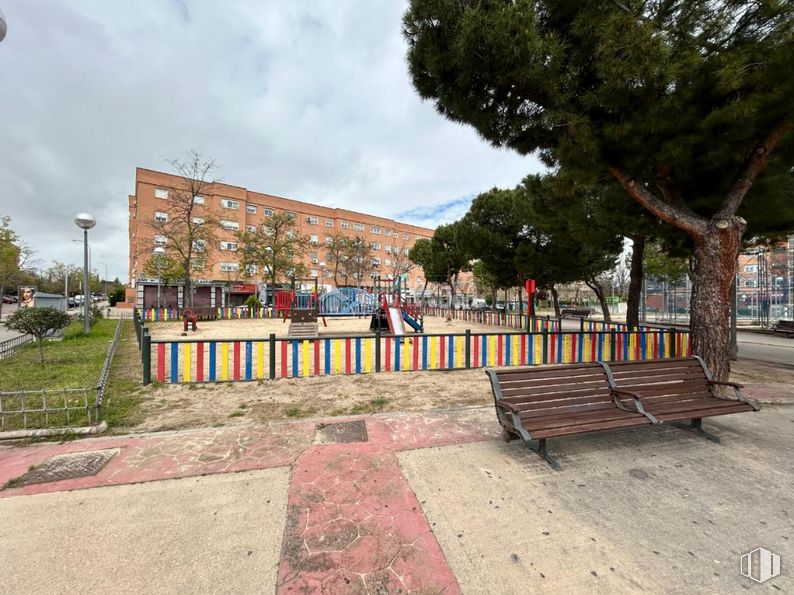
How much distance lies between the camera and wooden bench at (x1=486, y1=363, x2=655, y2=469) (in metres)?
3.57

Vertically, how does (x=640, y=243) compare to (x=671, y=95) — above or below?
below

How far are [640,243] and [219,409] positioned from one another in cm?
1299

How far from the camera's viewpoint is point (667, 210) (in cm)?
574

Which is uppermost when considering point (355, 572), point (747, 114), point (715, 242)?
point (747, 114)

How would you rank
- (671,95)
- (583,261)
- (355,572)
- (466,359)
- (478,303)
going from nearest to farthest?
(355,572) < (671,95) < (466,359) < (583,261) < (478,303)

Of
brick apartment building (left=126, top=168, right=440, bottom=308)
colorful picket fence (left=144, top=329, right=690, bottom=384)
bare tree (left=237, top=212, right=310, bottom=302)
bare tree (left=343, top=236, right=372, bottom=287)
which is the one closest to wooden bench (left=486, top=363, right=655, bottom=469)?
colorful picket fence (left=144, top=329, right=690, bottom=384)

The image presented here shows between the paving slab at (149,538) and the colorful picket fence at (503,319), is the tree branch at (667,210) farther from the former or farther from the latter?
the colorful picket fence at (503,319)

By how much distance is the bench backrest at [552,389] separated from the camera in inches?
154

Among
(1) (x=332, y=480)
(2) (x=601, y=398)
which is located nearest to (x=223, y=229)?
(1) (x=332, y=480)

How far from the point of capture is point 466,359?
27.5 ft

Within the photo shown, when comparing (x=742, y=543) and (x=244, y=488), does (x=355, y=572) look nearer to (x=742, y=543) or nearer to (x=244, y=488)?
(x=244, y=488)

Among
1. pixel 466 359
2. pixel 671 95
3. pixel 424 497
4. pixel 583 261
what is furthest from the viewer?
pixel 583 261

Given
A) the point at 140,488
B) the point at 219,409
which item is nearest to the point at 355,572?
the point at 140,488

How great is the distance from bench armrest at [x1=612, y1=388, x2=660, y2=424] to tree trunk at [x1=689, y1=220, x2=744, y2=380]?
280 centimetres
